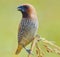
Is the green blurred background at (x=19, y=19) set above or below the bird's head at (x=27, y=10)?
below

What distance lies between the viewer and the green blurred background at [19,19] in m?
1.73

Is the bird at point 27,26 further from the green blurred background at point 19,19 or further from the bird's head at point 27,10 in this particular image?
the green blurred background at point 19,19

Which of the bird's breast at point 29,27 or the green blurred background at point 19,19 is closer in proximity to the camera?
the bird's breast at point 29,27

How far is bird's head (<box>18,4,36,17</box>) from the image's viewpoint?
82 centimetres

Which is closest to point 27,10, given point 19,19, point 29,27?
point 29,27

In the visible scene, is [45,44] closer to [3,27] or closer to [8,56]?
[8,56]

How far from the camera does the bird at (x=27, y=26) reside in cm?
80

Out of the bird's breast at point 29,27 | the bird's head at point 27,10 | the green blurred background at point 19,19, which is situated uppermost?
the bird's head at point 27,10

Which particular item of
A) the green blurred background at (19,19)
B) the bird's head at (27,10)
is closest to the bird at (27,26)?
the bird's head at (27,10)

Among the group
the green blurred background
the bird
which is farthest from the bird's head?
the green blurred background

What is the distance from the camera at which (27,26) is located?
87 centimetres

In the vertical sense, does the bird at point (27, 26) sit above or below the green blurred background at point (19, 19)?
above

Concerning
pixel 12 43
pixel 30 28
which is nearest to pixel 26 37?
pixel 30 28

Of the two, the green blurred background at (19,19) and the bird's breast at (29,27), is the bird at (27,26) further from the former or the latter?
the green blurred background at (19,19)
